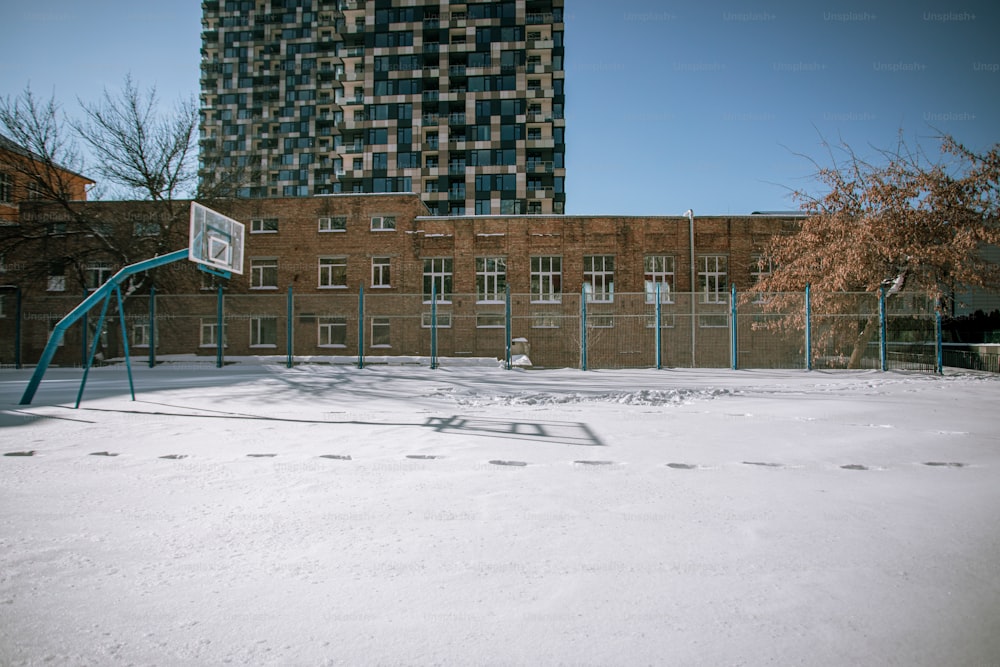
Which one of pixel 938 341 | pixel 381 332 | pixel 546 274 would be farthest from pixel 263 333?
pixel 938 341

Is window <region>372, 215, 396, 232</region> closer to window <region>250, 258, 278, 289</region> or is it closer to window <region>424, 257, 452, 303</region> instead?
window <region>424, 257, 452, 303</region>

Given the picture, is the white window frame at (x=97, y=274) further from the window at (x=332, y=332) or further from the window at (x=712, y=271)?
the window at (x=712, y=271)

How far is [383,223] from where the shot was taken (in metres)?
30.3

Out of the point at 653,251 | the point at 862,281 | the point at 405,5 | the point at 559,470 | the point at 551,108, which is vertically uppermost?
the point at 405,5

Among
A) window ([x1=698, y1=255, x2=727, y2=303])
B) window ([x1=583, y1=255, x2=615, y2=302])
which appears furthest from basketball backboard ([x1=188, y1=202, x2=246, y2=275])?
window ([x1=698, y1=255, x2=727, y2=303])

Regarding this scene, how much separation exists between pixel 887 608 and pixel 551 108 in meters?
55.0

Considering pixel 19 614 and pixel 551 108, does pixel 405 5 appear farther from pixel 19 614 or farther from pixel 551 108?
pixel 19 614

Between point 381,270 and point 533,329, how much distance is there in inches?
404

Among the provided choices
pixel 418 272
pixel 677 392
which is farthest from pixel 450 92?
pixel 677 392

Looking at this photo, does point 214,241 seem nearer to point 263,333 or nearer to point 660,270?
point 263,333

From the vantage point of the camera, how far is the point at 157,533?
308cm

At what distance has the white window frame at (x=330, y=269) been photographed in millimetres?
30328

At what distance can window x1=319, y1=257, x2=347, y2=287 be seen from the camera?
30.4 meters

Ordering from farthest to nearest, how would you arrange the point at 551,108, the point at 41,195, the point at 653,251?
the point at 551,108
the point at 653,251
the point at 41,195
